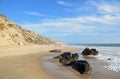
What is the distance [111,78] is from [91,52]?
2206cm

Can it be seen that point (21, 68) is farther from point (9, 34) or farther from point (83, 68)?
point (9, 34)

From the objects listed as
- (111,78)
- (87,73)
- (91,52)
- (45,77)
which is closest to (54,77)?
(45,77)

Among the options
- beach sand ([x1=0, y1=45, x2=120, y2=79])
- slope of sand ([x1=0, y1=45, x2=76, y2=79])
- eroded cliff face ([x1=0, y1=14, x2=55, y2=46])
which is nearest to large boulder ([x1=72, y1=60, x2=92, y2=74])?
beach sand ([x1=0, y1=45, x2=120, y2=79])

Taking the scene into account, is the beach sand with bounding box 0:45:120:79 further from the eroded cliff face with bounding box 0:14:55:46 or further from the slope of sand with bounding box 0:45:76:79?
the eroded cliff face with bounding box 0:14:55:46

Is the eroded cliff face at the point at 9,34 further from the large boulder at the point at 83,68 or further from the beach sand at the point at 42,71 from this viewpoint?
the large boulder at the point at 83,68

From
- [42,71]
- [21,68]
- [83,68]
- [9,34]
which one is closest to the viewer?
[42,71]

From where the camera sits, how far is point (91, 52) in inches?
1367

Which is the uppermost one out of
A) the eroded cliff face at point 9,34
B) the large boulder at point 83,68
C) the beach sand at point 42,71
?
the eroded cliff face at point 9,34

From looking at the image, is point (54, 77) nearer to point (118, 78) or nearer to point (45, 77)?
point (45, 77)

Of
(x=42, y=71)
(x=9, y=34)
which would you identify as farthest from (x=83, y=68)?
(x=9, y=34)

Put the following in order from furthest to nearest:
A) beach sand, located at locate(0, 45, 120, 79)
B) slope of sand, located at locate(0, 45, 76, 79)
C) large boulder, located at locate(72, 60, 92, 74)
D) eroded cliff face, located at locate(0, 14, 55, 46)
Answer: eroded cliff face, located at locate(0, 14, 55, 46), large boulder, located at locate(72, 60, 92, 74), beach sand, located at locate(0, 45, 120, 79), slope of sand, located at locate(0, 45, 76, 79)

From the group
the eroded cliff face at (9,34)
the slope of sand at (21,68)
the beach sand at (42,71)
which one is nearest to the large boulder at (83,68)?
the beach sand at (42,71)

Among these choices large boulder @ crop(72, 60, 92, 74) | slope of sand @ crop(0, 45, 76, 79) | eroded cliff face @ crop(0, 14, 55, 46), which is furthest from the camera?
eroded cliff face @ crop(0, 14, 55, 46)

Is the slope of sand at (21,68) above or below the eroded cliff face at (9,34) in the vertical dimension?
below
